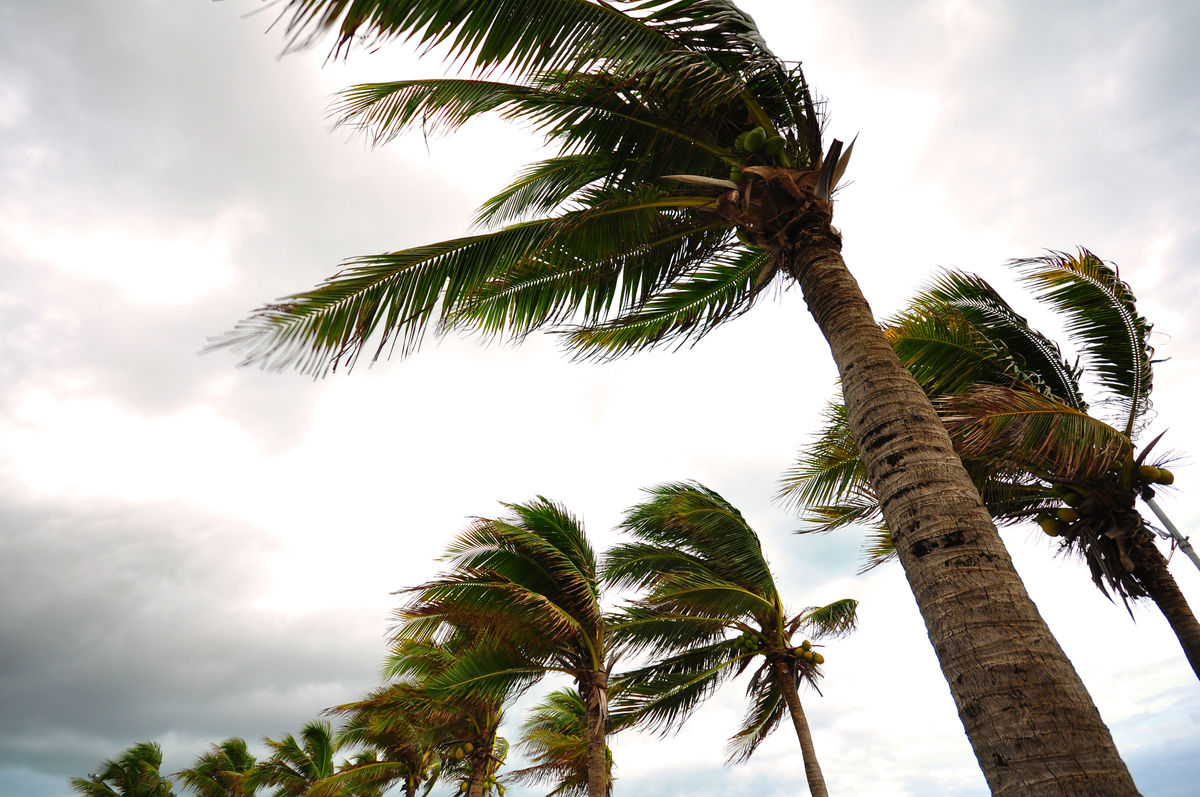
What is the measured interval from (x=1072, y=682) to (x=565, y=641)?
9.50 m

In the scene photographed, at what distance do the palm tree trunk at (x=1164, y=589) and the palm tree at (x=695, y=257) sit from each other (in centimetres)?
638

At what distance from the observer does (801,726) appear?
12.3m

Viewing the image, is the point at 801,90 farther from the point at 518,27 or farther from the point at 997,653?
the point at 997,653

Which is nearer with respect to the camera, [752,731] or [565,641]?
[565,641]

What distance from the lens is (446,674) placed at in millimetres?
11469

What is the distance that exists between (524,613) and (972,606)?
27.2ft

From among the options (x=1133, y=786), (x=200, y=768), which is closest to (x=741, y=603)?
(x=1133, y=786)

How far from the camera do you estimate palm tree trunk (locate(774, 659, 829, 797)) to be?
11992mm

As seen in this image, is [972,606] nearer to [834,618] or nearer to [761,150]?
[761,150]

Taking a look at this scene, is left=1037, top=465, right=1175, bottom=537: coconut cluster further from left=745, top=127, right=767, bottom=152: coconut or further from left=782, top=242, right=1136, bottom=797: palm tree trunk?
left=745, top=127, right=767, bottom=152: coconut

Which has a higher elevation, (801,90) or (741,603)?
(801,90)

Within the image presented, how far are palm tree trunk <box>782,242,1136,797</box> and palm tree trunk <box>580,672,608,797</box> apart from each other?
9057 mm

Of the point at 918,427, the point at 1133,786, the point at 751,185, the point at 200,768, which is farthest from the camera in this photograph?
the point at 200,768

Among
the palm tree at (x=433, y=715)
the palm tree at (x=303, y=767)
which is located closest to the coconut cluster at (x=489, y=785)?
the palm tree at (x=433, y=715)
